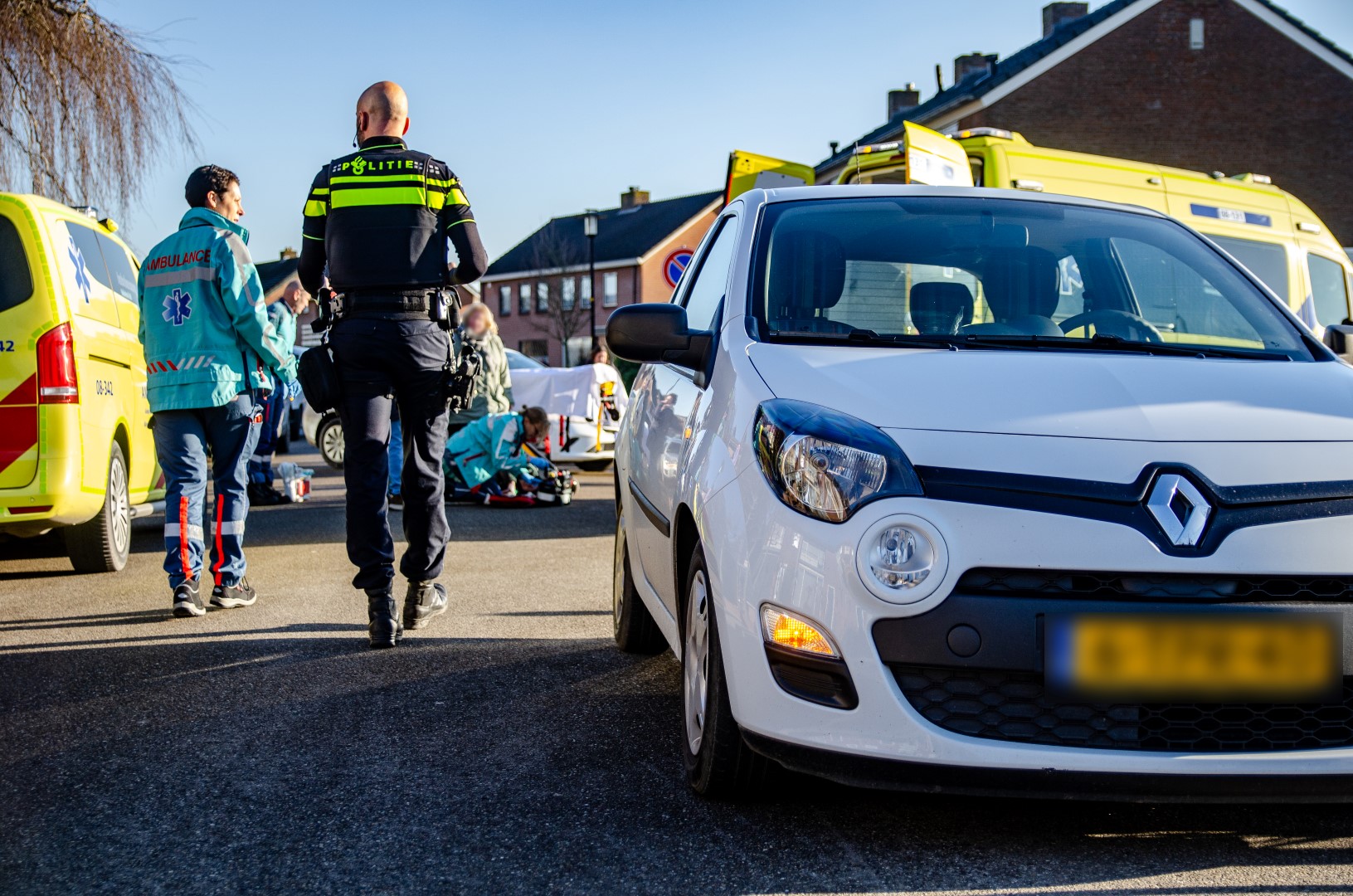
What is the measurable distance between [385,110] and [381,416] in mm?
1188

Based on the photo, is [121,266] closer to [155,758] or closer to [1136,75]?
[155,758]

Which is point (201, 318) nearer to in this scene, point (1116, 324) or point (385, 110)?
point (385, 110)

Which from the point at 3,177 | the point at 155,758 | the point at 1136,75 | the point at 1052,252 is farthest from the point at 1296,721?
the point at 1136,75

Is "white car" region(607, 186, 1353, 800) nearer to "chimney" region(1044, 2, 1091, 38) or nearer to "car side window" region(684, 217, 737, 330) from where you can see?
"car side window" region(684, 217, 737, 330)

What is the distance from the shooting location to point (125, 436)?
806cm

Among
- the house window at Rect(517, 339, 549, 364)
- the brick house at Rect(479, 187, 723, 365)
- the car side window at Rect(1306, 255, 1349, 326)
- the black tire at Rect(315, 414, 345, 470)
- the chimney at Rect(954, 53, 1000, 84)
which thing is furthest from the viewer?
the house window at Rect(517, 339, 549, 364)

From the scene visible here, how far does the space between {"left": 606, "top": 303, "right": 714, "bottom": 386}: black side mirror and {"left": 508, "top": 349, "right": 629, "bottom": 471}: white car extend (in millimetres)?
10936

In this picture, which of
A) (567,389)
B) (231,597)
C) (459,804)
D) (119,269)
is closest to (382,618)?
(231,597)

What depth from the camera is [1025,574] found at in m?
2.84

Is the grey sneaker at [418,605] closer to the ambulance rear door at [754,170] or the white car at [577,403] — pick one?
the ambulance rear door at [754,170]

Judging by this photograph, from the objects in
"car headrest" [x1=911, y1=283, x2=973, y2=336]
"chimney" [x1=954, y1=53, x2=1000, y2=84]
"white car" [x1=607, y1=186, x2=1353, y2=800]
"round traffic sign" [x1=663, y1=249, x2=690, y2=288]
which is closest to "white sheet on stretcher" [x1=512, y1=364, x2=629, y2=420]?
"round traffic sign" [x1=663, y1=249, x2=690, y2=288]

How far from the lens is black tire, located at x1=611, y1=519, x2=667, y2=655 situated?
5.21 meters

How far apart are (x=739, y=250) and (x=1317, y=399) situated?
1641mm

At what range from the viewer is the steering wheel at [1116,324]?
3916 mm
